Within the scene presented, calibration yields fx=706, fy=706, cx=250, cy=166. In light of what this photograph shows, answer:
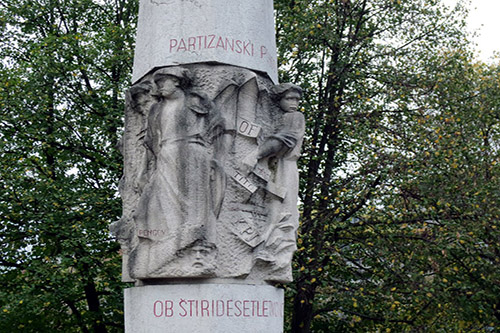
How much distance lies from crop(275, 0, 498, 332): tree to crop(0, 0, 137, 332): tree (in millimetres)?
3496

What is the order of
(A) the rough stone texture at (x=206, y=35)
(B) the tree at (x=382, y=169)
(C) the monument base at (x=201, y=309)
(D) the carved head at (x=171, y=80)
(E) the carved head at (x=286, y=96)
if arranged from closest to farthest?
(C) the monument base at (x=201, y=309)
(D) the carved head at (x=171, y=80)
(A) the rough stone texture at (x=206, y=35)
(E) the carved head at (x=286, y=96)
(B) the tree at (x=382, y=169)

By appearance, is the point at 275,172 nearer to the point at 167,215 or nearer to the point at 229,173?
the point at 229,173

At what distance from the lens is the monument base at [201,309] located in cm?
511

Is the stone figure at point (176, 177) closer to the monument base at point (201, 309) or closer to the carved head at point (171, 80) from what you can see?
the carved head at point (171, 80)

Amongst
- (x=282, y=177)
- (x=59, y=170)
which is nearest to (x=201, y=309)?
(x=282, y=177)

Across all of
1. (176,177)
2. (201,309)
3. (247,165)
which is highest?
(247,165)

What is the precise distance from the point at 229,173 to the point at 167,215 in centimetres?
58

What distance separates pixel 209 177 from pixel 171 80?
2.66 feet

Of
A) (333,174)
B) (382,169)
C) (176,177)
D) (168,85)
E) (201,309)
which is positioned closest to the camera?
(201,309)

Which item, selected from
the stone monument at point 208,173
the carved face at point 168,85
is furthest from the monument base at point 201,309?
the carved face at point 168,85

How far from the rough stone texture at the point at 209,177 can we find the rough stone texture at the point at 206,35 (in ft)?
0.34

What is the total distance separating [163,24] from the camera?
19.0 ft

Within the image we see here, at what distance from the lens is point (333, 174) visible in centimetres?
1345

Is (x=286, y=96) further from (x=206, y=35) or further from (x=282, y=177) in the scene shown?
(x=206, y=35)
